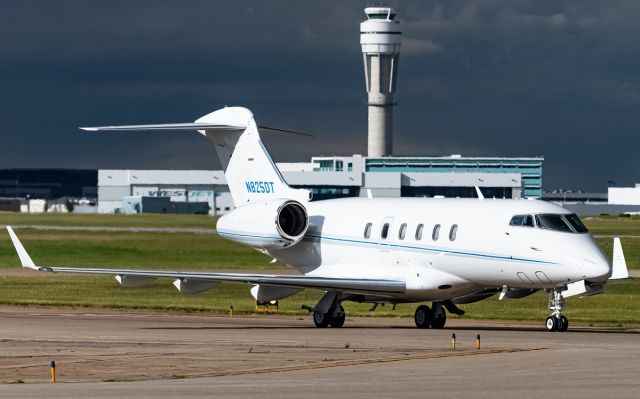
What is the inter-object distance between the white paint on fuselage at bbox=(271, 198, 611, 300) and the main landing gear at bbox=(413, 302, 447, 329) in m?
0.62

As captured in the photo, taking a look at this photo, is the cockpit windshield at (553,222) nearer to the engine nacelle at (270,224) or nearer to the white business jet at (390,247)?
the white business jet at (390,247)

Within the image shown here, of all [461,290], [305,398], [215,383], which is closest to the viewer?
[305,398]

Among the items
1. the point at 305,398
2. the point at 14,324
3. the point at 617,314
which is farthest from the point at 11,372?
the point at 617,314

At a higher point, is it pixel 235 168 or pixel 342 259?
pixel 235 168

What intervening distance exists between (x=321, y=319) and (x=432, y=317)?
2931 millimetres

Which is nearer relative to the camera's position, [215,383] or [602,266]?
[215,383]

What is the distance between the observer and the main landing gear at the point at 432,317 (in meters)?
→ 36.0

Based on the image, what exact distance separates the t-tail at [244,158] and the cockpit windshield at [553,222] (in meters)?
8.39

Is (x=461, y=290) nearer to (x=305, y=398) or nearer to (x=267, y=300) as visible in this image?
(x=267, y=300)

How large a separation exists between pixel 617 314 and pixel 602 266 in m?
10.3

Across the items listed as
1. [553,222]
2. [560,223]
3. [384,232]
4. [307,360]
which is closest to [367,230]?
[384,232]

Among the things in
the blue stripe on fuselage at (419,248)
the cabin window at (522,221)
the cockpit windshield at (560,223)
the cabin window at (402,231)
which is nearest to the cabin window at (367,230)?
the blue stripe on fuselage at (419,248)

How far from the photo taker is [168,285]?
55.8m

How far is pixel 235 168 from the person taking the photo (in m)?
41.3
